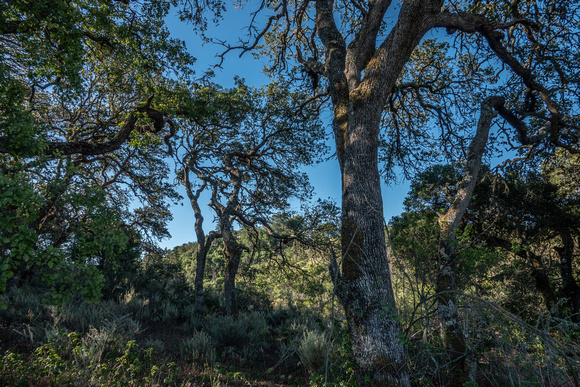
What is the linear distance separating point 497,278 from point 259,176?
10959mm

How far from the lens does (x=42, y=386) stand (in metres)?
3.79

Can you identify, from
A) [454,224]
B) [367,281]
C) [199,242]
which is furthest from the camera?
[199,242]

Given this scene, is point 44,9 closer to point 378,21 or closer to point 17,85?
point 17,85

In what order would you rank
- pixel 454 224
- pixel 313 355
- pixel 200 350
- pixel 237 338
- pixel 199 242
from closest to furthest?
1. pixel 454 224
2. pixel 313 355
3. pixel 200 350
4. pixel 237 338
5. pixel 199 242


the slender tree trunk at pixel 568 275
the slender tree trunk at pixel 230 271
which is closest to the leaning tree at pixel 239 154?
the slender tree trunk at pixel 230 271

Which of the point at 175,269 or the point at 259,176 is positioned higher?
the point at 259,176

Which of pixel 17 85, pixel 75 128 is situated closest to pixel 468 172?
pixel 17 85

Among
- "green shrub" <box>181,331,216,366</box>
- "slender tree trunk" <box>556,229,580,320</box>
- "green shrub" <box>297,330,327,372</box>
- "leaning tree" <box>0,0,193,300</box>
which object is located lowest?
"green shrub" <box>297,330,327,372</box>

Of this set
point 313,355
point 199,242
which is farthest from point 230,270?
point 313,355

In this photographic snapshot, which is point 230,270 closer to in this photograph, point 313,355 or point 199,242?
point 199,242

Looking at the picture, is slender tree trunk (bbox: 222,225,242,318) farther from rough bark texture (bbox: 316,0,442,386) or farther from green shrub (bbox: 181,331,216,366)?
rough bark texture (bbox: 316,0,442,386)

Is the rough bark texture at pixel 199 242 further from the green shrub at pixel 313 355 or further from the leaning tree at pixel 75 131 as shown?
the green shrub at pixel 313 355

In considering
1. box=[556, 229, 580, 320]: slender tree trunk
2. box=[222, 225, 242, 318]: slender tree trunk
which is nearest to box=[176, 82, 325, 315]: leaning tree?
box=[222, 225, 242, 318]: slender tree trunk

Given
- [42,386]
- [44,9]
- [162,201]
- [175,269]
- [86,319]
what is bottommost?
[42,386]
